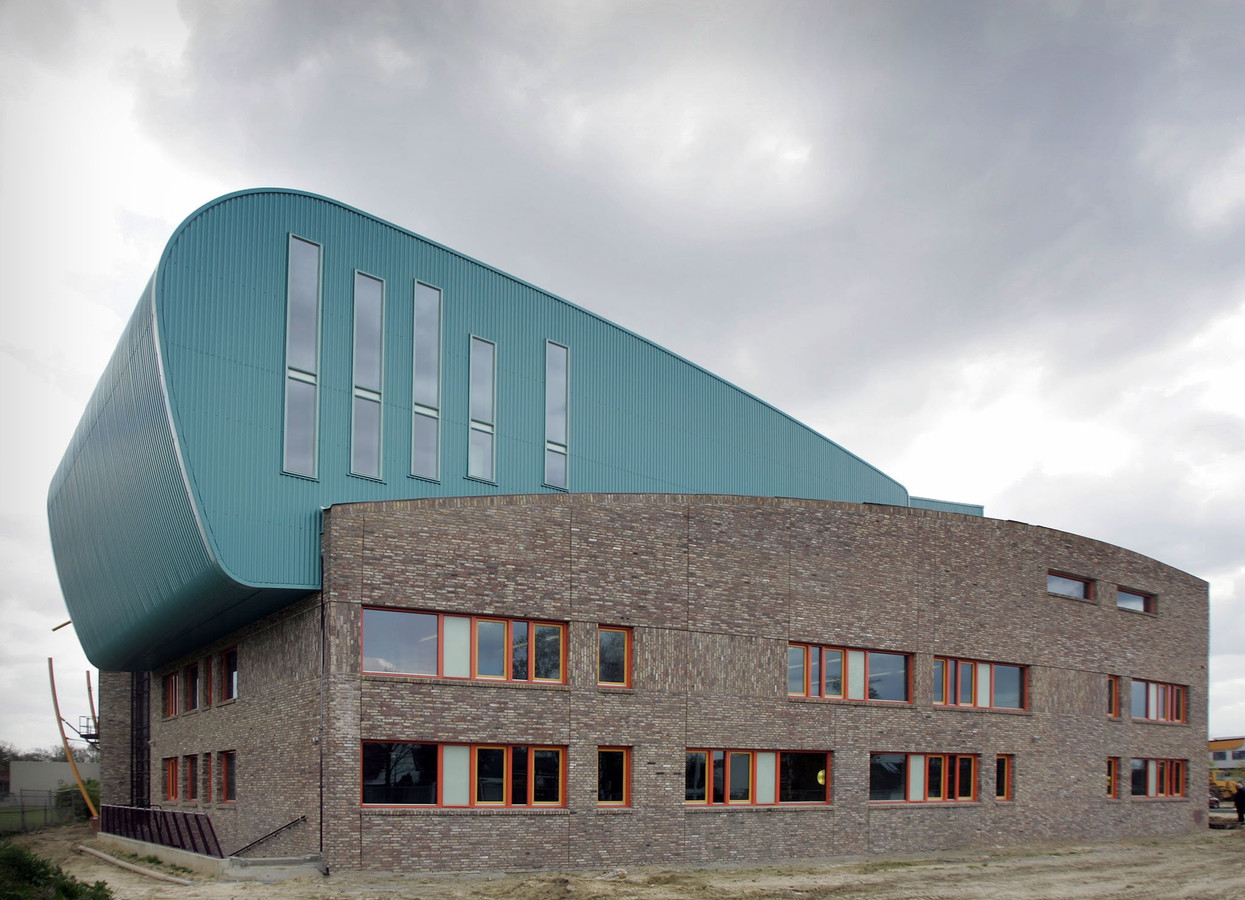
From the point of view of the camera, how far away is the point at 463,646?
917 inches

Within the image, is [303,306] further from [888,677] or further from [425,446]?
[888,677]

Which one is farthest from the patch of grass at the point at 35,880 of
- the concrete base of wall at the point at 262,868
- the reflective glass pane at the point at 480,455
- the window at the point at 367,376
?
the reflective glass pane at the point at 480,455

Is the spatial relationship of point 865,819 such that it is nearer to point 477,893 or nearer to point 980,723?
point 980,723

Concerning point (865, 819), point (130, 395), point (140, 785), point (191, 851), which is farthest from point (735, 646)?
point (140, 785)

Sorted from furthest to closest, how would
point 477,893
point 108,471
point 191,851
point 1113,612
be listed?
point 1113,612 < point 108,471 < point 191,851 < point 477,893

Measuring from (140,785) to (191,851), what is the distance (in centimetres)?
1978

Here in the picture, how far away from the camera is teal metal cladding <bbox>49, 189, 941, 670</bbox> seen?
75.0 ft

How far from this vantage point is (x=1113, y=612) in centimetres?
3516

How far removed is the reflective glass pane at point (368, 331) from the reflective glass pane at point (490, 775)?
8574 millimetres

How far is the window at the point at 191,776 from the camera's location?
3077 cm

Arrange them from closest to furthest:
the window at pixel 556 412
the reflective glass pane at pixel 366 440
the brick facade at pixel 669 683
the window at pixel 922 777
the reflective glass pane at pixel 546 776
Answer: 1. the brick facade at pixel 669 683
2. the reflective glass pane at pixel 546 776
3. the reflective glass pane at pixel 366 440
4. the window at pixel 922 777
5. the window at pixel 556 412

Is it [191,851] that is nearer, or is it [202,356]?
[202,356]

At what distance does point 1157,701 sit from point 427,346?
26958mm

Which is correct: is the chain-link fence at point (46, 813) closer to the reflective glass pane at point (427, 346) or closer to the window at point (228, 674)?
the window at point (228, 674)
